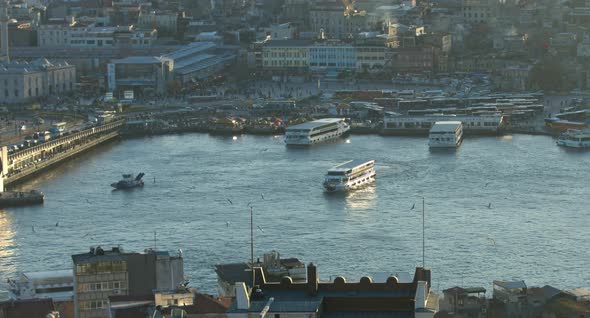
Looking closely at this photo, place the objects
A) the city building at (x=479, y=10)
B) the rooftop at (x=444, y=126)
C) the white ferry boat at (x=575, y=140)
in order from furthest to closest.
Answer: the city building at (x=479, y=10), the rooftop at (x=444, y=126), the white ferry boat at (x=575, y=140)

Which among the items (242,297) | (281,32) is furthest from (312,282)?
(281,32)

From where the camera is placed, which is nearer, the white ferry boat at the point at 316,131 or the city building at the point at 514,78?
the white ferry boat at the point at 316,131

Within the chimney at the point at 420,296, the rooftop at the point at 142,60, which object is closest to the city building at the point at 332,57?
the rooftop at the point at 142,60

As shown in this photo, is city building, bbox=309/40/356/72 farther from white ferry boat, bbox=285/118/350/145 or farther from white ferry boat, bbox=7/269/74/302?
white ferry boat, bbox=7/269/74/302

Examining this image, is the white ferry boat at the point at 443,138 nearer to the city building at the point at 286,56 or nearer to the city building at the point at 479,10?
the city building at the point at 286,56

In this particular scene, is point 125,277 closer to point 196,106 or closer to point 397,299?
point 397,299

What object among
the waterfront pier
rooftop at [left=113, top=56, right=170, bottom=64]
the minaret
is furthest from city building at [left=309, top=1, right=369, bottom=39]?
the waterfront pier

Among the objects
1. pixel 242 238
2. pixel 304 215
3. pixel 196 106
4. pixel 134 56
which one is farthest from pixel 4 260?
pixel 134 56
